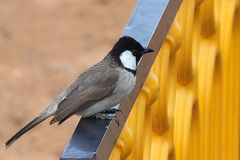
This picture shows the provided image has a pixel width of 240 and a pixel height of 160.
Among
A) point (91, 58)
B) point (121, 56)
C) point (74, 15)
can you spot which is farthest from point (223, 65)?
point (74, 15)

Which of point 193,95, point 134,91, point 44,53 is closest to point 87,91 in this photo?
point 193,95

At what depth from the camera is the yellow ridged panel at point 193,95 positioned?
201cm

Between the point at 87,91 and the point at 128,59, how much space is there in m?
0.20

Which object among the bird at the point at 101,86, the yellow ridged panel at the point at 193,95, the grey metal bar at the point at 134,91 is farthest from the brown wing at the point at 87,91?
the grey metal bar at the point at 134,91

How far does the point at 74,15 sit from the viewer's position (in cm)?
853

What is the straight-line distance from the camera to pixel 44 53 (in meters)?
8.10

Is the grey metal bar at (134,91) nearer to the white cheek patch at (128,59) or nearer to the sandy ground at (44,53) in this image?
the white cheek patch at (128,59)

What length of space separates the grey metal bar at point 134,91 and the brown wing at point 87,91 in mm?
1402

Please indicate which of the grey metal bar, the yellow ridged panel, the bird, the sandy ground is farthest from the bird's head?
the sandy ground

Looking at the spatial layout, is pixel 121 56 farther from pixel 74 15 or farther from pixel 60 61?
pixel 74 15

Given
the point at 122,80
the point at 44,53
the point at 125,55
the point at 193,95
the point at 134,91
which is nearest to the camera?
the point at 134,91

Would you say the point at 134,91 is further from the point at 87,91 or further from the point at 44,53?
the point at 44,53

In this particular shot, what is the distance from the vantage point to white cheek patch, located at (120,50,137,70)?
11.3ft

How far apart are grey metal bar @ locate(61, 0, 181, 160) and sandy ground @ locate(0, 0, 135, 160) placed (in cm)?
489
